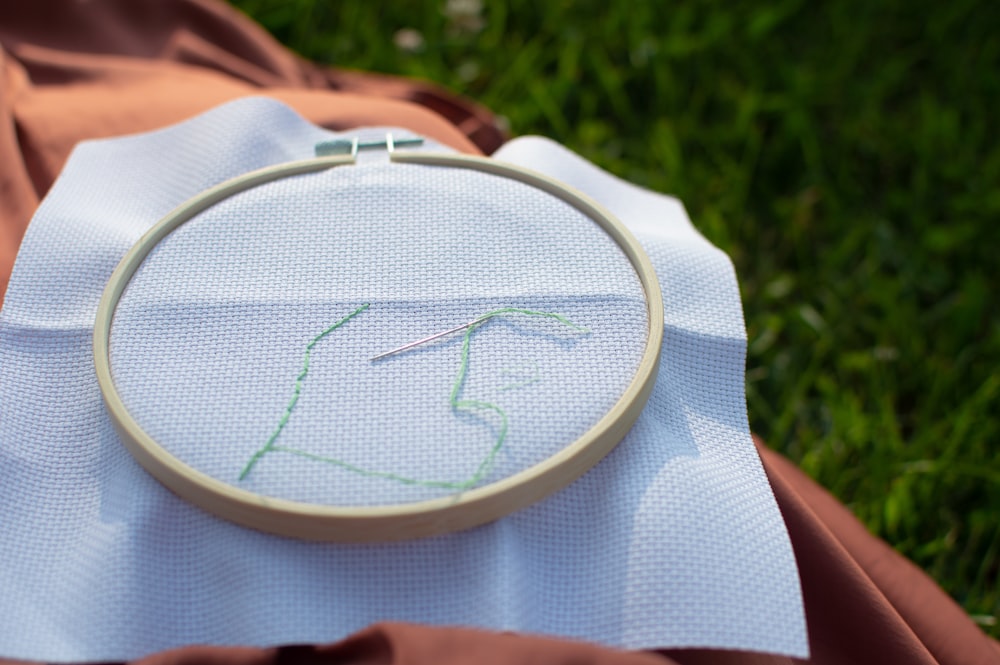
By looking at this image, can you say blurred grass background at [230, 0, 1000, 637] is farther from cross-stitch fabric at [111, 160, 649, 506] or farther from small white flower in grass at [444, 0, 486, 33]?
cross-stitch fabric at [111, 160, 649, 506]

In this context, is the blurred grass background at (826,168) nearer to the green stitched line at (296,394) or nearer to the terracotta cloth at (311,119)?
the terracotta cloth at (311,119)

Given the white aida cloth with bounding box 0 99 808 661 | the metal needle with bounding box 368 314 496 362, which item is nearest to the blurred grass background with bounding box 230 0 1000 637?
the white aida cloth with bounding box 0 99 808 661

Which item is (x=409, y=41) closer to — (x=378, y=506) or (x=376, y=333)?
(x=376, y=333)

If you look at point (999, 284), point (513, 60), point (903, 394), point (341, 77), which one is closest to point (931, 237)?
point (999, 284)

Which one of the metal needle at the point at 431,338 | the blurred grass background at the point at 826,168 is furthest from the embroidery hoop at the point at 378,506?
the blurred grass background at the point at 826,168

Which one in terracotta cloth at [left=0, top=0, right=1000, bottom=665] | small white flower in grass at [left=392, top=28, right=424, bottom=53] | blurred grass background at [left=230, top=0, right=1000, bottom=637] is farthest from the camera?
small white flower in grass at [left=392, top=28, right=424, bottom=53]

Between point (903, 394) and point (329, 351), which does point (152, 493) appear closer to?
point (329, 351)
